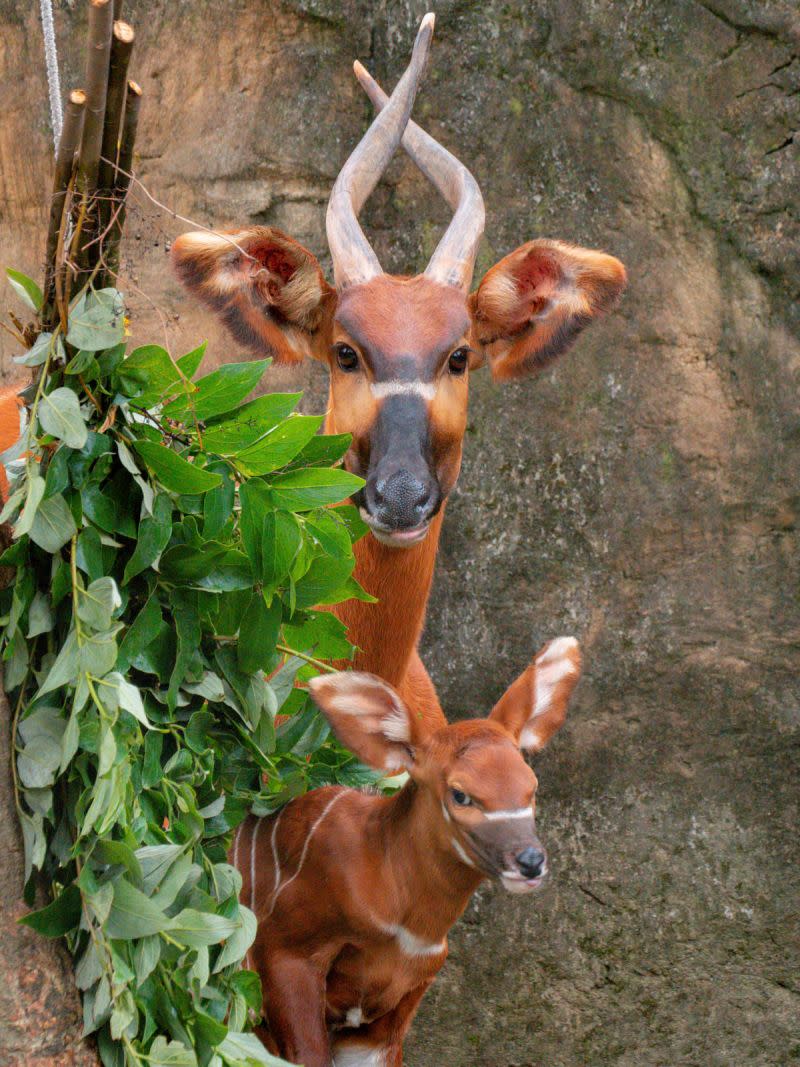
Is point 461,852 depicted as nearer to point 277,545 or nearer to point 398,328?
point 277,545

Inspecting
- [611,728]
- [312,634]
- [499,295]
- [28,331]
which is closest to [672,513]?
[611,728]

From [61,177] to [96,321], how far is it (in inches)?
10.1

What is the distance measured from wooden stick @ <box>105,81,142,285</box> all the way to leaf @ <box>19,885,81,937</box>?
110 centimetres

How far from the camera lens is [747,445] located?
517 centimetres

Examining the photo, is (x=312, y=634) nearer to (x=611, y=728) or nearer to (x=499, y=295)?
(x=499, y=295)

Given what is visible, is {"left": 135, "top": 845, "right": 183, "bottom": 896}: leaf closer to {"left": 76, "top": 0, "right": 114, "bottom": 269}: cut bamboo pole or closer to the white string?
{"left": 76, "top": 0, "right": 114, "bottom": 269}: cut bamboo pole

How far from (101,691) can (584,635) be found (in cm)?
293

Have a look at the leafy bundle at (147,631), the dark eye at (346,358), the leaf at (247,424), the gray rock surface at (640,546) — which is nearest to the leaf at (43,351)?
the leafy bundle at (147,631)

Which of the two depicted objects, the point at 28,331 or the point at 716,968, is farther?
the point at 716,968

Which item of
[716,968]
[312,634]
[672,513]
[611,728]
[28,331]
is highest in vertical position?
[28,331]

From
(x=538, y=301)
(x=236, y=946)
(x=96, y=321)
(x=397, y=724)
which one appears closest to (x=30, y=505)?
(x=96, y=321)

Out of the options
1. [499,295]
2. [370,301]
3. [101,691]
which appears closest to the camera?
[101,691]

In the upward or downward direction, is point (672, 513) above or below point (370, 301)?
below

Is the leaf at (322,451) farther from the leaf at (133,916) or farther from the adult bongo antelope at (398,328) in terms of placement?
the leaf at (133,916)
